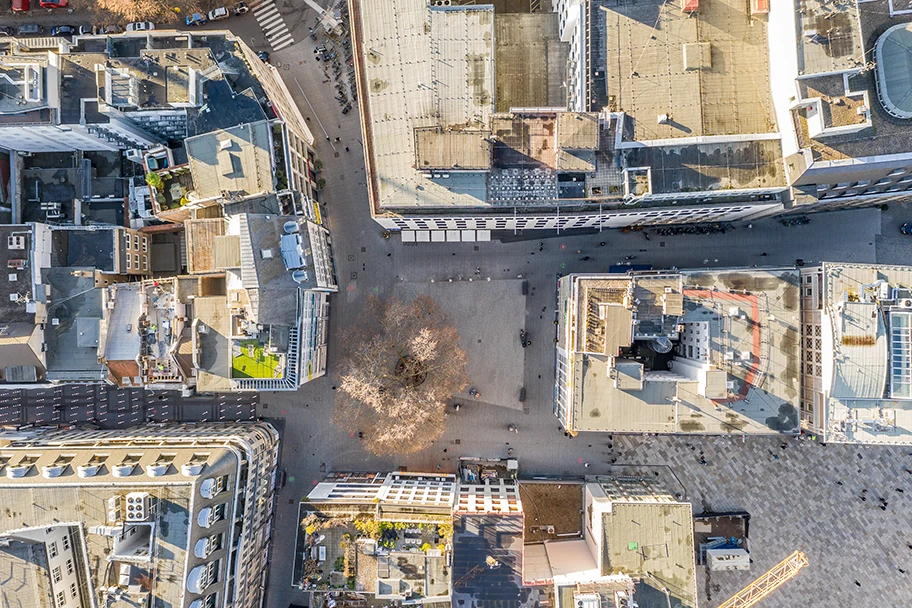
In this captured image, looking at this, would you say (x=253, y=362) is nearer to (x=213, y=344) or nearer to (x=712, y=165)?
(x=213, y=344)

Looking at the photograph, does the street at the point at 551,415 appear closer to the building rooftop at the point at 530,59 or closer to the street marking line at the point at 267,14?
the street marking line at the point at 267,14

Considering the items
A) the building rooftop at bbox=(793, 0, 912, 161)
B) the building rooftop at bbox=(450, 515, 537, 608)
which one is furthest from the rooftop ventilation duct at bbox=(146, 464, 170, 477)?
the building rooftop at bbox=(793, 0, 912, 161)

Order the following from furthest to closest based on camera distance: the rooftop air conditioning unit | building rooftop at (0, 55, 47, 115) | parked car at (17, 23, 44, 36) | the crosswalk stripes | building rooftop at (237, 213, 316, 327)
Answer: parked car at (17, 23, 44, 36)
the crosswalk stripes
building rooftop at (0, 55, 47, 115)
building rooftop at (237, 213, 316, 327)
the rooftop air conditioning unit

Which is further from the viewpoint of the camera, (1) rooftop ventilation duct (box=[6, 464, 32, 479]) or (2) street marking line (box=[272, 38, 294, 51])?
(2) street marking line (box=[272, 38, 294, 51])

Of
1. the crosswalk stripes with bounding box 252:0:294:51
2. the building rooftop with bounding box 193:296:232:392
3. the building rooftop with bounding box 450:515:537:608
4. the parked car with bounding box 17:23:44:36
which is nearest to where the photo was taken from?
the building rooftop with bounding box 450:515:537:608

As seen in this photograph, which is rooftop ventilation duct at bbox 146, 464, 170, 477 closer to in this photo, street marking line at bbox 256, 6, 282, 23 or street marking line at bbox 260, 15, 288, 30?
street marking line at bbox 260, 15, 288, 30

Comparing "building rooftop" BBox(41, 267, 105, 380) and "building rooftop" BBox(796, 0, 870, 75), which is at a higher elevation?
"building rooftop" BBox(796, 0, 870, 75)

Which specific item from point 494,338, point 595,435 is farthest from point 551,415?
point 494,338

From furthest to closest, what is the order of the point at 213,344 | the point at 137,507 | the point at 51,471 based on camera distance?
1. the point at 213,344
2. the point at 51,471
3. the point at 137,507
